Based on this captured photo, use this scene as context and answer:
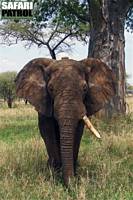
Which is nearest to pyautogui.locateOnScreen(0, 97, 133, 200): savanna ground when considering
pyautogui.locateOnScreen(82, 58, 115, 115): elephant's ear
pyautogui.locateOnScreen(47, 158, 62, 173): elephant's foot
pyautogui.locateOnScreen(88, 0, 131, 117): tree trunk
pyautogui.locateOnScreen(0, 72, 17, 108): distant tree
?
pyautogui.locateOnScreen(47, 158, 62, 173): elephant's foot

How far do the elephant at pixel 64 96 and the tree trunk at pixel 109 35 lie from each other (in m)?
7.37

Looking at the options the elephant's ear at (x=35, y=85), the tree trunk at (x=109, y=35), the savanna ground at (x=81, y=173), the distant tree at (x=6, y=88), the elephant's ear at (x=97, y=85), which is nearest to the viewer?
the savanna ground at (x=81, y=173)

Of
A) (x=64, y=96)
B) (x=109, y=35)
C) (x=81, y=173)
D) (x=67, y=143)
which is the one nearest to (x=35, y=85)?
(x=64, y=96)

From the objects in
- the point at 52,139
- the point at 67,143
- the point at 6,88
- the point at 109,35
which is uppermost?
the point at 109,35

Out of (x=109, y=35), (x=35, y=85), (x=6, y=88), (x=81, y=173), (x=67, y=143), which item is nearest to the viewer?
(x=67, y=143)

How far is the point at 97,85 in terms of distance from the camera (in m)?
8.92

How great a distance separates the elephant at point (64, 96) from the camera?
7.92m

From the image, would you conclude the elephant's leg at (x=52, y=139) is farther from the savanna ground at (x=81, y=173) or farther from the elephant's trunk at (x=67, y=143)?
the elephant's trunk at (x=67, y=143)

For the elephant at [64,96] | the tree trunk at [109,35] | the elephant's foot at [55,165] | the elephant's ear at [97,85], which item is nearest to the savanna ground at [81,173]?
the elephant's foot at [55,165]

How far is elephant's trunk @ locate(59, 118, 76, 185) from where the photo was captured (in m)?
7.83

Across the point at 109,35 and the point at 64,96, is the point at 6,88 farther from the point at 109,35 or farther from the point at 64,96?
the point at 64,96

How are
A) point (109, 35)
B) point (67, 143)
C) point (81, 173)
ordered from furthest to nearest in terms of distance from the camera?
point (109, 35)
point (81, 173)
point (67, 143)

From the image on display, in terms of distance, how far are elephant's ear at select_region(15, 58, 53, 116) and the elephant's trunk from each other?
2.05 feet

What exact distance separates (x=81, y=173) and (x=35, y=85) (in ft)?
4.94
